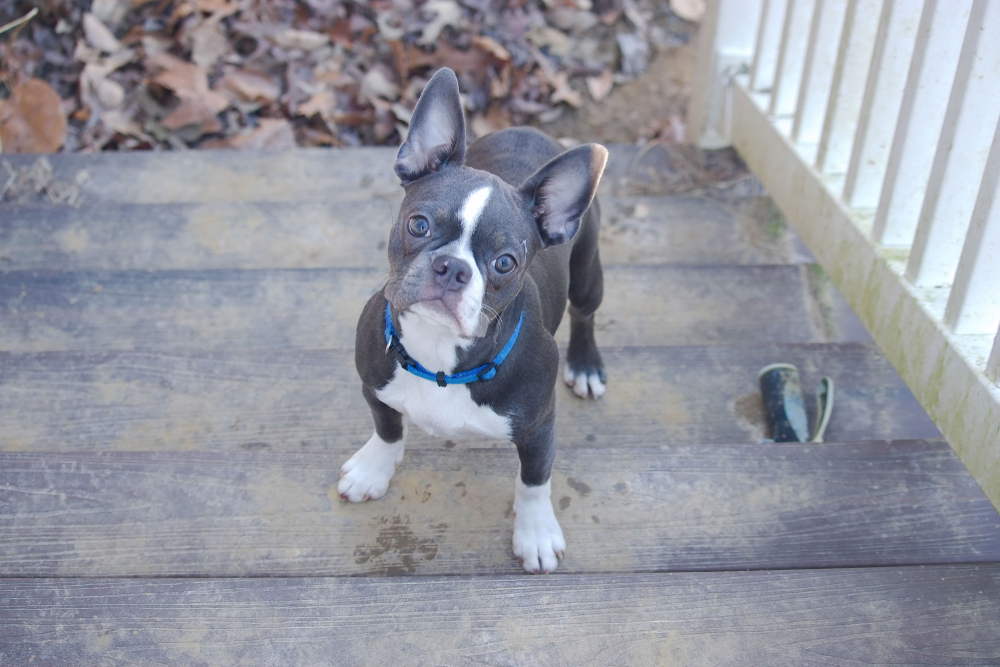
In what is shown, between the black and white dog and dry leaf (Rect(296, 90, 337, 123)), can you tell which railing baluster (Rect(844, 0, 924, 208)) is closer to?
the black and white dog

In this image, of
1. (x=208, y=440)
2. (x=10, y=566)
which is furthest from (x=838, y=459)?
(x=10, y=566)

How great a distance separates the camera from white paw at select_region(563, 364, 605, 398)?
8.51 feet

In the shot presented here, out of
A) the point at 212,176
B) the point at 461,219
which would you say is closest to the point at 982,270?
the point at 461,219

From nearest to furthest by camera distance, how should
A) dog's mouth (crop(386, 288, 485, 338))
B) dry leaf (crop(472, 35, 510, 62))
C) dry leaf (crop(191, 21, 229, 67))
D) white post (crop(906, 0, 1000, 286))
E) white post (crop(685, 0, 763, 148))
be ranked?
dog's mouth (crop(386, 288, 485, 338))
white post (crop(906, 0, 1000, 286))
white post (crop(685, 0, 763, 148))
dry leaf (crop(191, 21, 229, 67))
dry leaf (crop(472, 35, 510, 62))

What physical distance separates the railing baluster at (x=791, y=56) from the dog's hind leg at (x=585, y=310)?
4.03ft

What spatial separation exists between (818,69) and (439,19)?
108 inches

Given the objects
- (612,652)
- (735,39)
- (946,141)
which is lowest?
(612,652)

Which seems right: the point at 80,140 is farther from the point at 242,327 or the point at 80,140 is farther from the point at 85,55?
the point at 242,327

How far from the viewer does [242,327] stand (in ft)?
9.21

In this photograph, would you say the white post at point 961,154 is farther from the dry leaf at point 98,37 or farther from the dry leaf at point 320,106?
the dry leaf at point 98,37

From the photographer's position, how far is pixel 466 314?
69.2 inches

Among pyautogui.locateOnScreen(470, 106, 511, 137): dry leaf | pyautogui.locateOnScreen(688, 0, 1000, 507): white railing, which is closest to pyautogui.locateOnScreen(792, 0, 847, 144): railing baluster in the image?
pyautogui.locateOnScreen(688, 0, 1000, 507): white railing

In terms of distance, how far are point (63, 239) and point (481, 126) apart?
2.35 m

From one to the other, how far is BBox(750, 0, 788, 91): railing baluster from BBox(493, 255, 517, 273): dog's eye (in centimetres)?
211
